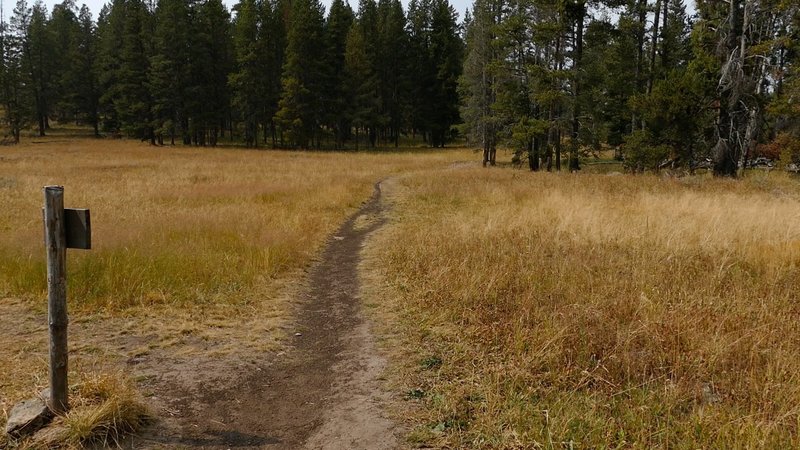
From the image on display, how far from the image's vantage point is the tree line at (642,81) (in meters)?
19.3

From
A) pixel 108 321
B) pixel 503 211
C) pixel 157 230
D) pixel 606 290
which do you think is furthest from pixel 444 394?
pixel 503 211

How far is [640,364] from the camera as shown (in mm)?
4266

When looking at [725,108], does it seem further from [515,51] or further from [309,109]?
[309,109]

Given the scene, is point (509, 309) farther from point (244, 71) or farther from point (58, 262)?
point (244, 71)

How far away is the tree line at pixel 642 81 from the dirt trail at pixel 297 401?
1924 centimetres

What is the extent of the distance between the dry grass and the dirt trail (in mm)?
460

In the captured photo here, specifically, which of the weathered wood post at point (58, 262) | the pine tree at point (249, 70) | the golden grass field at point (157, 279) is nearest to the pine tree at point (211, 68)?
the pine tree at point (249, 70)

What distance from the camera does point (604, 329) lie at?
4.91m

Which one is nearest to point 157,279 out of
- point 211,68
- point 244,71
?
point 244,71

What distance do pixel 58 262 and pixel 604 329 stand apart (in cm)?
486

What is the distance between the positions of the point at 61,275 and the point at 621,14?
28.7 m

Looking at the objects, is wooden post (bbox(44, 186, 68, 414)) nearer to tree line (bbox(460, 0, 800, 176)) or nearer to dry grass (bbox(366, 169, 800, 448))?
dry grass (bbox(366, 169, 800, 448))

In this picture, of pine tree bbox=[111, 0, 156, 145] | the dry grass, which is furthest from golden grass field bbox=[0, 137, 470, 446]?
pine tree bbox=[111, 0, 156, 145]

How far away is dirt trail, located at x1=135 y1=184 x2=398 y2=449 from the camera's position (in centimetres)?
376
